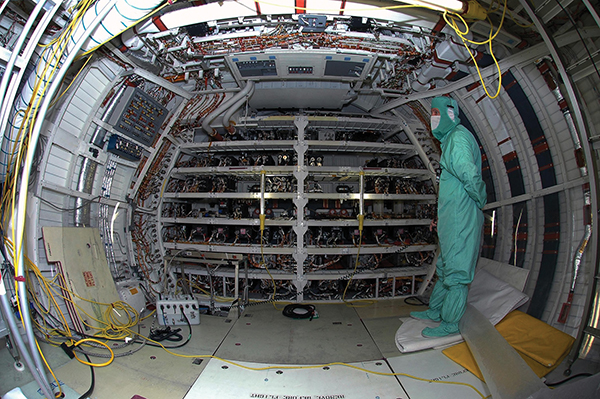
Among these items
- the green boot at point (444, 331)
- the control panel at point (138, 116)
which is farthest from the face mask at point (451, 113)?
the control panel at point (138, 116)

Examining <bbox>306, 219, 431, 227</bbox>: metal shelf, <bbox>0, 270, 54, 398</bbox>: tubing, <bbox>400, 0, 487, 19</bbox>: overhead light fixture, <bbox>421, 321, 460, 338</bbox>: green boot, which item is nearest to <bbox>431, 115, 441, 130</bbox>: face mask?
<bbox>400, 0, 487, 19</bbox>: overhead light fixture

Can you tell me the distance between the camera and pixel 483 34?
2637 mm

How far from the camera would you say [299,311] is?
Result: 3.85m

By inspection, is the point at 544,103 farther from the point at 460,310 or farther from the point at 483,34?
the point at 460,310

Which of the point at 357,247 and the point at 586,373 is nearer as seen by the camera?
the point at 586,373

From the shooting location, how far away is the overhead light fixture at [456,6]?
1866 mm

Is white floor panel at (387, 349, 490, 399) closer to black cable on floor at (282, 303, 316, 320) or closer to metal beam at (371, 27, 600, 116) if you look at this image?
black cable on floor at (282, 303, 316, 320)

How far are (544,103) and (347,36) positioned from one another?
2.48 meters

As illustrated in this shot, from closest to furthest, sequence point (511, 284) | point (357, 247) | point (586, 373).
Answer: point (586, 373) < point (511, 284) < point (357, 247)

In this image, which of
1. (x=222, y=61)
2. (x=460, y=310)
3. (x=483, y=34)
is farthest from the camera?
(x=222, y=61)

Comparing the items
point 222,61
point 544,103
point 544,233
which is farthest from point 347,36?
point 544,233

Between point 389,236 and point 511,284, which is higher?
point 389,236

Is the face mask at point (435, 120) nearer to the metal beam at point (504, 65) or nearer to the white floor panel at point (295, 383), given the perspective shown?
the metal beam at point (504, 65)

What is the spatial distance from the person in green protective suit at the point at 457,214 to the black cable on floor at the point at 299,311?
153 centimetres
